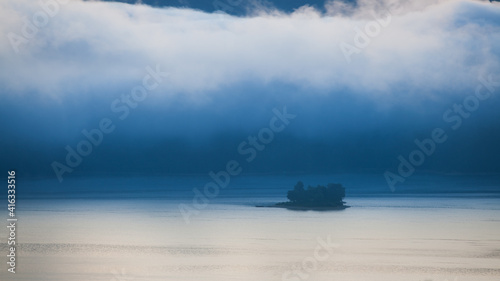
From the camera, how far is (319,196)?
A: 271 ft

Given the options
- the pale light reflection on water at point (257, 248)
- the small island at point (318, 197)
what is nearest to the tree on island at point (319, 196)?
the small island at point (318, 197)

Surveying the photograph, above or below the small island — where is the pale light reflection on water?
below

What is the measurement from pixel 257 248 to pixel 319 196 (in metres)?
37.5

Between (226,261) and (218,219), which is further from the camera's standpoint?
(218,219)

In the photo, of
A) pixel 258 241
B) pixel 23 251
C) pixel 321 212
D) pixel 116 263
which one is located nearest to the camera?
pixel 116 263

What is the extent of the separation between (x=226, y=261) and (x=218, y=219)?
115 ft

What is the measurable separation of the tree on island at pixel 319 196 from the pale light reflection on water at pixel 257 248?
5.53 metres

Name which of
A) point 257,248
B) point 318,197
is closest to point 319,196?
point 318,197

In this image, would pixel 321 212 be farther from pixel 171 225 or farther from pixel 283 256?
pixel 283 256

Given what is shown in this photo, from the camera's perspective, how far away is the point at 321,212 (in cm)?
8031

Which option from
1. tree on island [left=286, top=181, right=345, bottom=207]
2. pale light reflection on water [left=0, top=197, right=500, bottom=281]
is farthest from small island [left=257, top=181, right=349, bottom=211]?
pale light reflection on water [left=0, top=197, right=500, bottom=281]

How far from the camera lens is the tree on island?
82.0 m

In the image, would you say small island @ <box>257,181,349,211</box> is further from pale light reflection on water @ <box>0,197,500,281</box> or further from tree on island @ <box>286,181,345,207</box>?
pale light reflection on water @ <box>0,197,500,281</box>

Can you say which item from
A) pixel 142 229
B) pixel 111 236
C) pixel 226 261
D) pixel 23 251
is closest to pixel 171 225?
pixel 142 229
